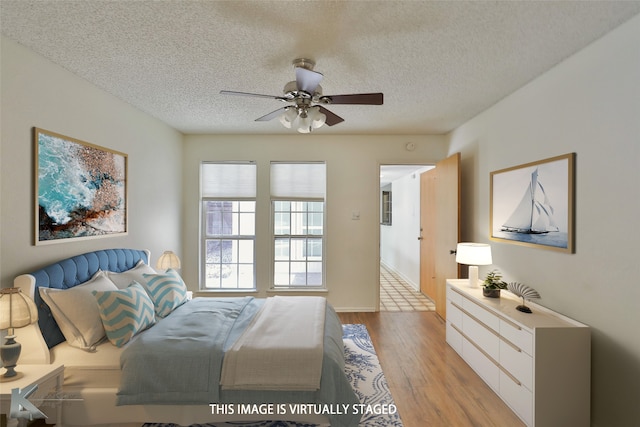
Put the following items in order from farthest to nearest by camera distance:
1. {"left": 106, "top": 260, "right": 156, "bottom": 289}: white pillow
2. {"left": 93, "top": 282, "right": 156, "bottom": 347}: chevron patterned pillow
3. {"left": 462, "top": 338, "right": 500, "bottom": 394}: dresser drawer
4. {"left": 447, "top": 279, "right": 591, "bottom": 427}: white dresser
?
1. {"left": 106, "top": 260, "right": 156, "bottom": 289}: white pillow
2. {"left": 462, "top": 338, "right": 500, "bottom": 394}: dresser drawer
3. {"left": 93, "top": 282, "right": 156, "bottom": 347}: chevron patterned pillow
4. {"left": 447, "top": 279, "right": 591, "bottom": 427}: white dresser

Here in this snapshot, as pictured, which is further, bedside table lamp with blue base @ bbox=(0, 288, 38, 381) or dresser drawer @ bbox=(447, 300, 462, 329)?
dresser drawer @ bbox=(447, 300, 462, 329)

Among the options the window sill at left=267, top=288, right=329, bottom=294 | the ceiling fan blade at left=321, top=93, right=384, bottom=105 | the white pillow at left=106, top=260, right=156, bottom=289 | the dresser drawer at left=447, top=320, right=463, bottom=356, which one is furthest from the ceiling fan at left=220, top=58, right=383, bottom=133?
the window sill at left=267, top=288, right=329, bottom=294

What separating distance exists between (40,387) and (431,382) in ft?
8.88

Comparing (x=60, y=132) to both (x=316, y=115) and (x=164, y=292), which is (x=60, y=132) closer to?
(x=164, y=292)

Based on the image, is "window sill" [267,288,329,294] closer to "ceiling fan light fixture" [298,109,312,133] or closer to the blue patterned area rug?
the blue patterned area rug

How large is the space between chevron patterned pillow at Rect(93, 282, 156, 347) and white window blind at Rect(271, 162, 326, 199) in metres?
2.52

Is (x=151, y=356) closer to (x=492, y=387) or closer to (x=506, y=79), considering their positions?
(x=492, y=387)

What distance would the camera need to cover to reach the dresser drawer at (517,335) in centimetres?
203

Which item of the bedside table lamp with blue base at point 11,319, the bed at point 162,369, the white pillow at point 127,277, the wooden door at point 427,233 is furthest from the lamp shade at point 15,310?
the wooden door at point 427,233

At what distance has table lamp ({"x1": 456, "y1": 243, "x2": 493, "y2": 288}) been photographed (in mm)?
2945

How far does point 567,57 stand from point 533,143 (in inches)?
25.9

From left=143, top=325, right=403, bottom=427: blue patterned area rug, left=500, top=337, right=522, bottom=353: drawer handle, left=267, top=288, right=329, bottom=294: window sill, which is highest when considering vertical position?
left=500, top=337, right=522, bottom=353: drawer handle

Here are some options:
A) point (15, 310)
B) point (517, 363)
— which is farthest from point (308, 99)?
point (517, 363)

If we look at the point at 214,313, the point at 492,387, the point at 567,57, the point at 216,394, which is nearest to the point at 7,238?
the point at 214,313
